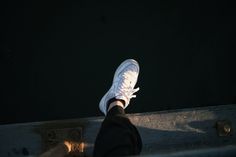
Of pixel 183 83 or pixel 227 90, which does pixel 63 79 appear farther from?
pixel 227 90

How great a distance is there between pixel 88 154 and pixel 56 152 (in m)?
0.26

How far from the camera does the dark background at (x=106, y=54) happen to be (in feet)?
6.25

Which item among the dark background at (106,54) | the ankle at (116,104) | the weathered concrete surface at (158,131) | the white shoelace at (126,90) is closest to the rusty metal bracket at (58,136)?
the weathered concrete surface at (158,131)

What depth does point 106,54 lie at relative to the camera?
1.94m

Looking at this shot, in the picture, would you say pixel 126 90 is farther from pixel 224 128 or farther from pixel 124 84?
pixel 224 128

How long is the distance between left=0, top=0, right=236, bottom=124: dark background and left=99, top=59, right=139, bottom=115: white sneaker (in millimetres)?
147

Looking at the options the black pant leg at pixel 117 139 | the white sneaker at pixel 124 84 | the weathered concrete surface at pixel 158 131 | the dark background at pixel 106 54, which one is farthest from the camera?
the dark background at pixel 106 54

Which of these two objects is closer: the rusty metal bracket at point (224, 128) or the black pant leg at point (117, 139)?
the black pant leg at point (117, 139)

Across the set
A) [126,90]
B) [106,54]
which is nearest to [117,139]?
[126,90]

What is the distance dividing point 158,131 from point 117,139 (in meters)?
0.39

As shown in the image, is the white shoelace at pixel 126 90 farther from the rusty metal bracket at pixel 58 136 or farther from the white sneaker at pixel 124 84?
the rusty metal bracket at pixel 58 136

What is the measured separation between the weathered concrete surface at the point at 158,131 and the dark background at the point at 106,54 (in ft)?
1.53

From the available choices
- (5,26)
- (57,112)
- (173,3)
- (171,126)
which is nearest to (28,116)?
(57,112)

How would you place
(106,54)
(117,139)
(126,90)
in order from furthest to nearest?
(106,54) < (126,90) < (117,139)
